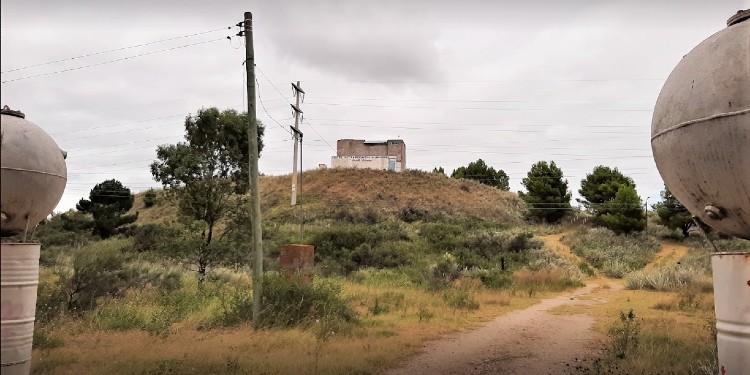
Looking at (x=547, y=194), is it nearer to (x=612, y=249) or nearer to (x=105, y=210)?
(x=612, y=249)

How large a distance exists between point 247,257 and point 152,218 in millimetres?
31405

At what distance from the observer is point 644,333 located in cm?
1107

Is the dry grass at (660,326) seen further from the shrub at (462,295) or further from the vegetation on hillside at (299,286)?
the vegetation on hillside at (299,286)

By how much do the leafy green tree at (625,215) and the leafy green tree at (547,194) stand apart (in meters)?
8.59

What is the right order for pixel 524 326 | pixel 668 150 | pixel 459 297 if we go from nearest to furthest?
pixel 668 150, pixel 524 326, pixel 459 297

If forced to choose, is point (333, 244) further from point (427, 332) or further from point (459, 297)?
point (427, 332)

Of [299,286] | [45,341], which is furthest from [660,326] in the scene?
[45,341]

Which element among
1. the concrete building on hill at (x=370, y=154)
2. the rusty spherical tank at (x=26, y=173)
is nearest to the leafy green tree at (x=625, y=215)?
the concrete building on hill at (x=370, y=154)

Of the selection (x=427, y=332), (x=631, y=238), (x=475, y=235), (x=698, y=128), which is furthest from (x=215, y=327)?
(x=631, y=238)

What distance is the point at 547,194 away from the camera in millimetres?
53750

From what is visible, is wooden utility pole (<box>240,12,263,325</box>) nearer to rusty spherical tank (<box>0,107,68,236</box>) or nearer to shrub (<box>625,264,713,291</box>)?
rusty spherical tank (<box>0,107,68,236</box>)

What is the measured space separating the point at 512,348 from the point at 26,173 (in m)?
8.48

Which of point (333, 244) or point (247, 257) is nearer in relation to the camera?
point (247, 257)

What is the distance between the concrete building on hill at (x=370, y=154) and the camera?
6325 centimetres
